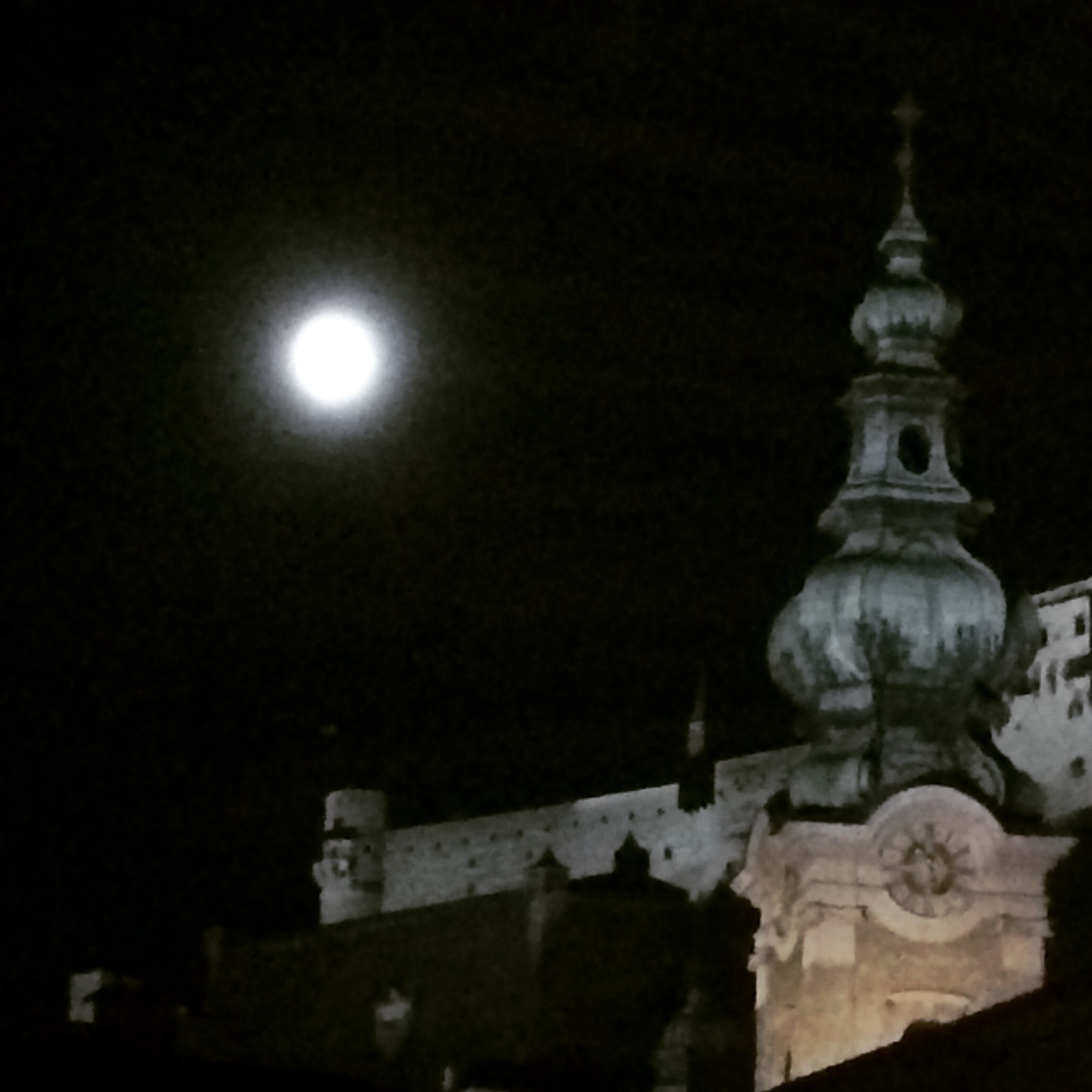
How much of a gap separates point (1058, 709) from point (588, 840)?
596 centimetres

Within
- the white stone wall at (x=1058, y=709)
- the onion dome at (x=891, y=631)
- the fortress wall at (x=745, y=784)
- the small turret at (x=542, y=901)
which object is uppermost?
the white stone wall at (x=1058, y=709)

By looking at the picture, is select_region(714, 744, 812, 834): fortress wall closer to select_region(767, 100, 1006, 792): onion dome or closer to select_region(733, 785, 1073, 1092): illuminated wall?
select_region(767, 100, 1006, 792): onion dome

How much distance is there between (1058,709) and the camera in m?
43.3

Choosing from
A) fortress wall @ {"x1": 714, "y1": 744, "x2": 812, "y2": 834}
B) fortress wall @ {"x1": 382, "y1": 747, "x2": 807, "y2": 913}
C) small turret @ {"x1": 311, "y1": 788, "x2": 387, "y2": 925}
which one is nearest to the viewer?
fortress wall @ {"x1": 714, "y1": 744, "x2": 812, "y2": 834}

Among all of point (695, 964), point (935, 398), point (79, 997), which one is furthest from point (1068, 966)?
point (79, 997)

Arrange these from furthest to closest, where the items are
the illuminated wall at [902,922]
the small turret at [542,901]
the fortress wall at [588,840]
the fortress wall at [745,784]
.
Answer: the fortress wall at [588,840], the fortress wall at [745,784], the small turret at [542,901], the illuminated wall at [902,922]

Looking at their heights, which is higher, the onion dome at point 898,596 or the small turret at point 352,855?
the small turret at point 352,855

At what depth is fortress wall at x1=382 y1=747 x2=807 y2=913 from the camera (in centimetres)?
4216

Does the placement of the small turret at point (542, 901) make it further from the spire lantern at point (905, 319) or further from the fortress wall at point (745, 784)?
the spire lantern at point (905, 319)

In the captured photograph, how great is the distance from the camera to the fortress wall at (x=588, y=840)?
42156mm

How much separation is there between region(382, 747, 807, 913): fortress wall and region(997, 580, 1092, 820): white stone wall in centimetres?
311

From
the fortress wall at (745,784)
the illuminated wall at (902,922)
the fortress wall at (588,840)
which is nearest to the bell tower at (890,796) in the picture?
the illuminated wall at (902,922)

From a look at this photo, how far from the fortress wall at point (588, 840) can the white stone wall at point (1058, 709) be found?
10.2 ft

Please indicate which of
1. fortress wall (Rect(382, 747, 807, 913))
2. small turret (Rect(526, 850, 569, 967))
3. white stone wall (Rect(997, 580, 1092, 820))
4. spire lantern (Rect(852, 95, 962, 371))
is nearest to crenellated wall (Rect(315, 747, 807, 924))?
fortress wall (Rect(382, 747, 807, 913))
